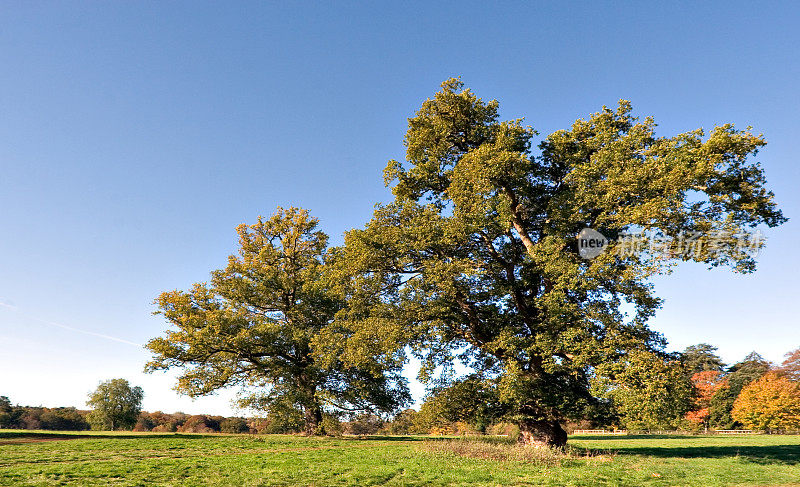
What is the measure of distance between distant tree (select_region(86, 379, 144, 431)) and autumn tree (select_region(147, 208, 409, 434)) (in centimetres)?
4355

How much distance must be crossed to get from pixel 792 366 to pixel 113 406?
119 metres

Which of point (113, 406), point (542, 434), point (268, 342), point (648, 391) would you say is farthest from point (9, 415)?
point (648, 391)

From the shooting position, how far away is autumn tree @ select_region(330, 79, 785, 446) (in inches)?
762

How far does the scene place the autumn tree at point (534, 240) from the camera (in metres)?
19.4

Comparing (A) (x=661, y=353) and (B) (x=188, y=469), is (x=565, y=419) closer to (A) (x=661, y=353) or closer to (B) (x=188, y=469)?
(A) (x=661, y=353)

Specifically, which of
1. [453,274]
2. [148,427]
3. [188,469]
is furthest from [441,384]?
[148,427]

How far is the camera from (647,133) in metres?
22.1

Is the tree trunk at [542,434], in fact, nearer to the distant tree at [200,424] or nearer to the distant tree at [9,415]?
the distant tree at [200,424]

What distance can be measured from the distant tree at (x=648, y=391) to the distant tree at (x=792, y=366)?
83.9 metres

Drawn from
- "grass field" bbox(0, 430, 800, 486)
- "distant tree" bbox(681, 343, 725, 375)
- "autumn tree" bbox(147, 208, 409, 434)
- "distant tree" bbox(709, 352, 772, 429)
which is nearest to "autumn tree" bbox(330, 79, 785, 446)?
"grass field" bbox(0, 430, 800, 486)

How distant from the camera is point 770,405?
6544 cm

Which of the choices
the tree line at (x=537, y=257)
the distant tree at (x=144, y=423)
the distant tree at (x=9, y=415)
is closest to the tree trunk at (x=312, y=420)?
the tree line at (x=537, y=257)

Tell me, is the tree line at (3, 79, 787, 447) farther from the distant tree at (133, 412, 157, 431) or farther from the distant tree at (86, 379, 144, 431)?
the distant tree at (133, 412, 157, 431)

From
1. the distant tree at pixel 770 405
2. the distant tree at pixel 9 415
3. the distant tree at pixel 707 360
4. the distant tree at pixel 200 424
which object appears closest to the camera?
the distant tree at pixel 9 415
